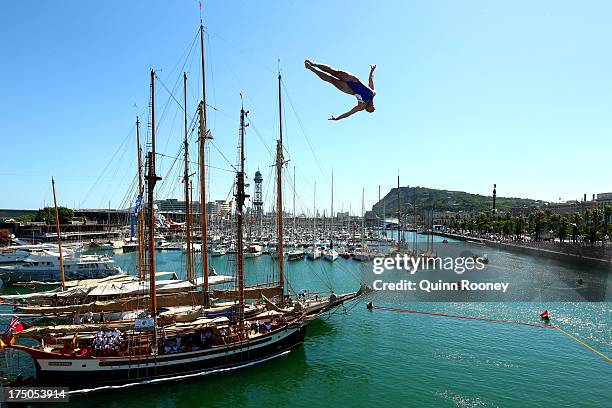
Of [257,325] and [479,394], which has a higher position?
[257,325]

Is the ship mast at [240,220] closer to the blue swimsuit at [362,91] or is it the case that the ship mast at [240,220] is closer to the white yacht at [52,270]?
the blue swimsuit at [362,91]

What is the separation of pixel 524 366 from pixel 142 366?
83.2ft

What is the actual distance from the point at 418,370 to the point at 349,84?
19192 millimetres

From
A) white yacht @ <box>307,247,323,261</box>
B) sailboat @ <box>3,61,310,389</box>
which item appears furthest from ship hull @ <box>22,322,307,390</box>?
white yacht @ <box>307,247,323,261</box>

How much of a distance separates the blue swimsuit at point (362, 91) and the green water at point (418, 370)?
16746 mm

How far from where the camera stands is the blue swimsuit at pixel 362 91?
19.7 m

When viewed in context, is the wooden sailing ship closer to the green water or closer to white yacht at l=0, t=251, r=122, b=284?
the green water

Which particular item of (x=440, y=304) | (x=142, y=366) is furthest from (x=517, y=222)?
(x=142, y=366)

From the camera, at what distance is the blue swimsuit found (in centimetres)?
1968

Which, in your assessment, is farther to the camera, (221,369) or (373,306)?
(373,306)

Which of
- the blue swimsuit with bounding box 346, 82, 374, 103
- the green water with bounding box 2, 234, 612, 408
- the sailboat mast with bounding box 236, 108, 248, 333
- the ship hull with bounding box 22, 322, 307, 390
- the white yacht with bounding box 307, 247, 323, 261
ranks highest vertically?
the blue swimsuit with bounding box 346, 82, 374, 103

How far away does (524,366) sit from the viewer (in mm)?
27078

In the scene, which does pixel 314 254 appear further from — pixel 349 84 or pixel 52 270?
pixel 349 84

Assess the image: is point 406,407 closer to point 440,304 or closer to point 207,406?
point 207,406
